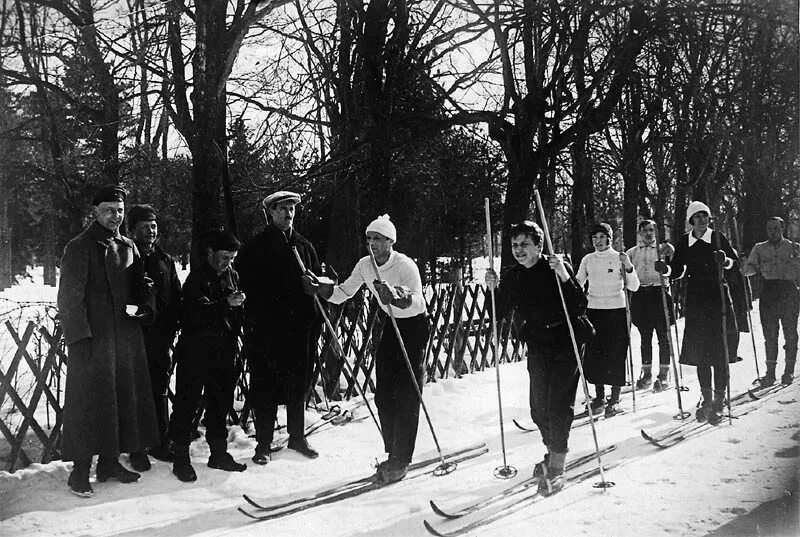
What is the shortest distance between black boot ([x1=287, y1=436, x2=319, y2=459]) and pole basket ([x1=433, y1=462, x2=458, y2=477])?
845 mm

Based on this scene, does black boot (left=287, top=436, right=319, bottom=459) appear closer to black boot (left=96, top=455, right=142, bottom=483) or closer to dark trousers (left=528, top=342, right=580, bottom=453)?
black boot (left=96, top=455, right=142, bottom=483)

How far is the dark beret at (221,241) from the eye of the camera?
398 centimetres

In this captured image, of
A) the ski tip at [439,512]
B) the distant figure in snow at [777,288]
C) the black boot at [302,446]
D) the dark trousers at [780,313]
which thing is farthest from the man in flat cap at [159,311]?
the dark trousers at [780,313]

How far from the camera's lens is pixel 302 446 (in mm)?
4301

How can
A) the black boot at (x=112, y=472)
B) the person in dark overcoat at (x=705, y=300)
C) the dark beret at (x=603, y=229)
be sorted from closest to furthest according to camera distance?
1. the black boot at (x=112, y=472)
2. the person in dark overcoat at (x=705, y=300)
3. the dark beret at (x=603, y=229)

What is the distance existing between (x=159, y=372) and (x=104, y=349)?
53cm

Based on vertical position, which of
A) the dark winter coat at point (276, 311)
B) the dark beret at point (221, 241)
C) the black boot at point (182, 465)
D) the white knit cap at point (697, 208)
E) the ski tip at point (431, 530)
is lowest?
the ski tip at point (431, 530)

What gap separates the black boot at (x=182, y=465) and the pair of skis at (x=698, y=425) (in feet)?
9.67

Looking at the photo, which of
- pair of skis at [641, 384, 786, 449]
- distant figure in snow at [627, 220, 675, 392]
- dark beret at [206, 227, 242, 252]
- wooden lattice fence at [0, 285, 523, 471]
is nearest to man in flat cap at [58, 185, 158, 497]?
dark beret at [206, 227, 242, 252]

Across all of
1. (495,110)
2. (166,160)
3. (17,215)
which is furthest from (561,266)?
(17,215)

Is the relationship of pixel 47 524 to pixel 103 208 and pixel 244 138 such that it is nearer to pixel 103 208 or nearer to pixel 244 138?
pixel 103 208

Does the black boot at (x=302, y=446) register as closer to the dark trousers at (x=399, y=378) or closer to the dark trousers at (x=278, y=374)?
the dark trousers at (x=278, y=374)

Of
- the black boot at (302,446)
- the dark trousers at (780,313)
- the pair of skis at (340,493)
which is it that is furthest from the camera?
the dark trousers at (780,313)

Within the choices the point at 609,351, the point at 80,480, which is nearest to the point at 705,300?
the point at 609,351
